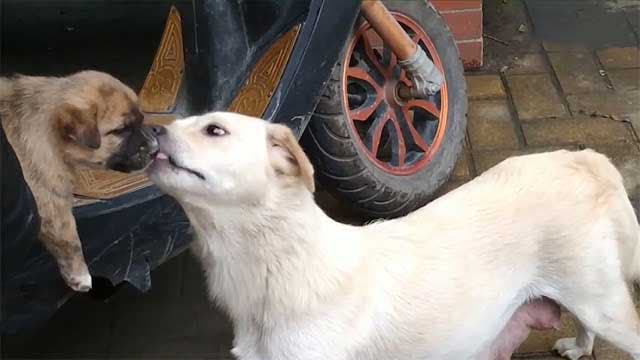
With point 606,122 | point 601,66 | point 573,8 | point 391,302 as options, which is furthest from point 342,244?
point 573,8

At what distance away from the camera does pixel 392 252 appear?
9.08ft

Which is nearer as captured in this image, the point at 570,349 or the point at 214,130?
the point at 214,130

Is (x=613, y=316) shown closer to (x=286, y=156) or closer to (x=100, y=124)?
(x=286, y=156)

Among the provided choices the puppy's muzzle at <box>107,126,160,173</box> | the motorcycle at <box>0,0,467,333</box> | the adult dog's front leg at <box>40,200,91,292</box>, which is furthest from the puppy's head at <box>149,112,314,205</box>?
the motorcycle at <box>0,0,467,333</box>

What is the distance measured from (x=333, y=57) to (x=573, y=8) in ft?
8.60

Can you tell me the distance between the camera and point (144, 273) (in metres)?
2.88

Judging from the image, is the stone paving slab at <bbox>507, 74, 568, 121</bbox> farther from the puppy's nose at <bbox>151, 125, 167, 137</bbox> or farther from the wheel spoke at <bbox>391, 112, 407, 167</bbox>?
the puppy's nose at <bbox>151, 125, 167, 137</bbox>

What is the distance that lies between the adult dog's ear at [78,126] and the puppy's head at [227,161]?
0.44 meters

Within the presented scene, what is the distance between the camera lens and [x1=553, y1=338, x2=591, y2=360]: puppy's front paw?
133 inches

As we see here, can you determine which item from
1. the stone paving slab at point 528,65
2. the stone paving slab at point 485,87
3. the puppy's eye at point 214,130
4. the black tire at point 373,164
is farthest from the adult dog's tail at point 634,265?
the stone paving slab at point 528,65

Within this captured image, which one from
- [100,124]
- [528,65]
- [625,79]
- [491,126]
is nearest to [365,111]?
[491,126]

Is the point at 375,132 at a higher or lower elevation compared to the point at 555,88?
higher

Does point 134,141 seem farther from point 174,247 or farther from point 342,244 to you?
point 342,244

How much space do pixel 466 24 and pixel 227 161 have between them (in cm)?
291
